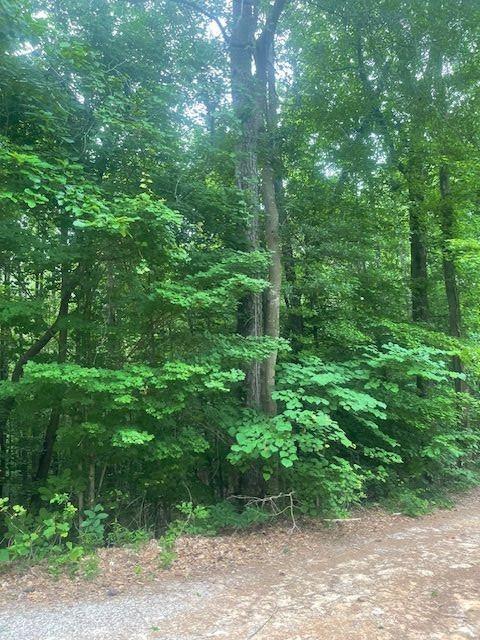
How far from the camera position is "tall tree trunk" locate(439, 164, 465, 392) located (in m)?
10.3

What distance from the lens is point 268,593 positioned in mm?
4148

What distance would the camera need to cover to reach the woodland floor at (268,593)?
11.1ft

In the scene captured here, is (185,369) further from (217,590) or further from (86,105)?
(86,105)

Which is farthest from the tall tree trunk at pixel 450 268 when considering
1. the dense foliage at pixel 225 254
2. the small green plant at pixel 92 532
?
the small green plant at pixel 92 532

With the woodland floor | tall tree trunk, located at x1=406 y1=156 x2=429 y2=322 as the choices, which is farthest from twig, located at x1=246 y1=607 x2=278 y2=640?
tall tree trunk, located at x1=406 y1=156 x2=429 y2=322

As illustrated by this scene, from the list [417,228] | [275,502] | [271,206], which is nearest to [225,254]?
[271,206]

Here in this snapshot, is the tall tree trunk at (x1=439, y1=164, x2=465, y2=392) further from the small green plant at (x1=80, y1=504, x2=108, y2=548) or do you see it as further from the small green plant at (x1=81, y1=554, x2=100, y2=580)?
the small green plant at (x1=81, y1=554, x2=100, y2=580)

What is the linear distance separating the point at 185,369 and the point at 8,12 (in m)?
4.06

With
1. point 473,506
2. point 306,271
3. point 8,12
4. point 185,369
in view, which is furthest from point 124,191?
point 473,506

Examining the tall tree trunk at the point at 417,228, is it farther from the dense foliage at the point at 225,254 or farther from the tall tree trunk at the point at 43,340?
the tall tree trunk at the point at 43,340

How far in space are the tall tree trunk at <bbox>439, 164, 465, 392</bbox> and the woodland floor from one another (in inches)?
221

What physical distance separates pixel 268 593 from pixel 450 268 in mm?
8974

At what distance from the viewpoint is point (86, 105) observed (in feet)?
19.6

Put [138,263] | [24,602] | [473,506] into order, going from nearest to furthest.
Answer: [24,602] < [138,263] < [473,506]
